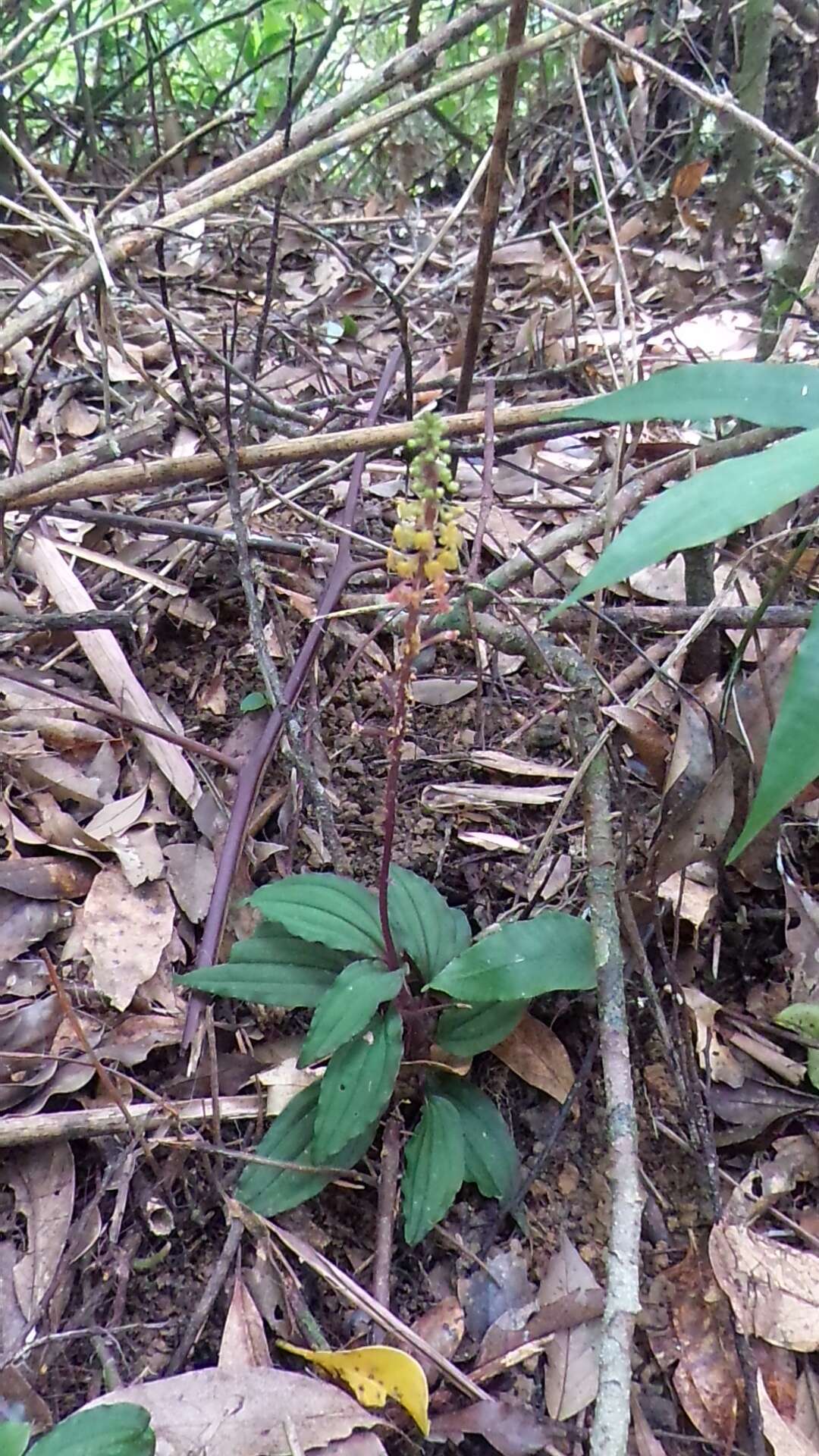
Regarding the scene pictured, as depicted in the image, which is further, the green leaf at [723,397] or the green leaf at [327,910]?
the green leaf at [327,910]

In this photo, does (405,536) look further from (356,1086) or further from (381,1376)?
(381,1376)

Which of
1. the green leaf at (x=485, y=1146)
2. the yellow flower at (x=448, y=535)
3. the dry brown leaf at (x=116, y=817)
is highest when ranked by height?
the yellow flower at (x=448, y=535)

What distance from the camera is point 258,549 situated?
2.02 metres

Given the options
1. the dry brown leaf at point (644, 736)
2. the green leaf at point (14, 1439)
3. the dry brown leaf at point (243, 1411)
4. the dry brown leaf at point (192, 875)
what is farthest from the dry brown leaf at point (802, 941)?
the green leaf at point (14, 1439)

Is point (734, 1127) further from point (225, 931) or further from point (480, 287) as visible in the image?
point (480, 287)

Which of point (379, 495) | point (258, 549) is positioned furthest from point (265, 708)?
point (379, 495)

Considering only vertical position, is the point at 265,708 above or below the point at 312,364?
below

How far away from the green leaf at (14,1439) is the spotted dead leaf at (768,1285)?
83 centimetres

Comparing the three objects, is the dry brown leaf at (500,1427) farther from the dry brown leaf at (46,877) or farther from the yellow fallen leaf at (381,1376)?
the dry brown leaf at (46,877)

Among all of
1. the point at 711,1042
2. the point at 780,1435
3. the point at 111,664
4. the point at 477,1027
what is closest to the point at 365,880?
the point at 477,1027

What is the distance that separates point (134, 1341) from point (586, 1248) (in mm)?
601

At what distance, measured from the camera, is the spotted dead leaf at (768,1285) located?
46.0 inches

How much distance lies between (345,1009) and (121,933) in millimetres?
513

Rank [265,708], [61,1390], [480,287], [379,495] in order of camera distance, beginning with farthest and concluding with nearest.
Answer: [379,495] → [480,287] → [265,708] → [61,1390]
